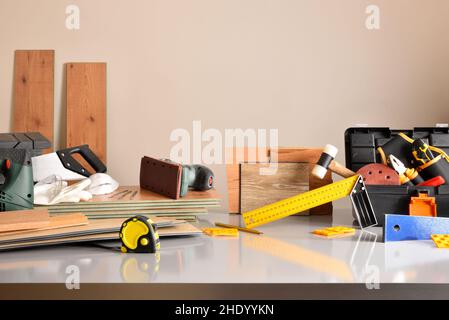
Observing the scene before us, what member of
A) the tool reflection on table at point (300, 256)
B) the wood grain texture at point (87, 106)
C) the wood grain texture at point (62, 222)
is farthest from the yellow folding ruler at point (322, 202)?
the wood grain texture at point (87, 106)

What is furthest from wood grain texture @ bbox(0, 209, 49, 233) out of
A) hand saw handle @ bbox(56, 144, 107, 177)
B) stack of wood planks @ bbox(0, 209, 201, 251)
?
hand saw handle @ bbox(56, 144, 107, 177)

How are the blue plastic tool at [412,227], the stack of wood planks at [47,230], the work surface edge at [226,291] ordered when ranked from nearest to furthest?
the work surface edge at [226,291], the stack of wood planks at [47,230], the blue plastic tool at [412,227]

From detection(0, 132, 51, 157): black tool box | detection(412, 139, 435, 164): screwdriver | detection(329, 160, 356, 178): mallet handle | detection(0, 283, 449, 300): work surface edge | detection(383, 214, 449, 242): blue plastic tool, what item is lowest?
detection(0, 283, 449, 300): work surface edge

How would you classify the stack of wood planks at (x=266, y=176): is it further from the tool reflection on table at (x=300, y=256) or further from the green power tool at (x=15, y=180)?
the green power tool at (x=15, y=180)

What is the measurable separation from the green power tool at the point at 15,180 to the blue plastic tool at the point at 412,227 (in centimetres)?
74

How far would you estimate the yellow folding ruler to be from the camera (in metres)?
1.24

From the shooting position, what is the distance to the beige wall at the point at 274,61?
8.52ft

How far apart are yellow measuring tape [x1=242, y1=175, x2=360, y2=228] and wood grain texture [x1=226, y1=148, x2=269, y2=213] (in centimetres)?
18

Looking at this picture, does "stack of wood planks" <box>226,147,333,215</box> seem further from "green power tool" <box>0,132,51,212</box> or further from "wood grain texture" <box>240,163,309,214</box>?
"green power tool" <box>0,132,51,212</box>

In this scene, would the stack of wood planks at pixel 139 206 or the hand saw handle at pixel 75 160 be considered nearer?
the stack of wood planks at pixel 139 206

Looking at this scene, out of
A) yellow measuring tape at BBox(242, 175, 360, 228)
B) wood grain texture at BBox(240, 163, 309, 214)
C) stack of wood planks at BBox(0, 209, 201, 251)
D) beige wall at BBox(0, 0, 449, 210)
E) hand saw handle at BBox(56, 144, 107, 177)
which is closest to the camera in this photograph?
stack of wood planks at BBox(0, 209, 201, 251)

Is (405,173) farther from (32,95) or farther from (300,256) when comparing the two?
(32,95)

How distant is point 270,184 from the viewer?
1408 mm
